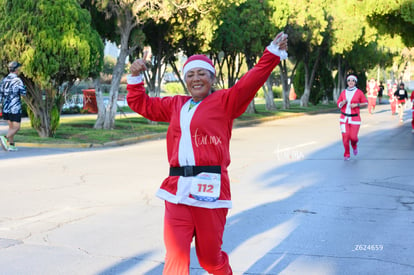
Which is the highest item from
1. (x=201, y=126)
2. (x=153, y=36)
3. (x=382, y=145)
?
(x=153, y=36)

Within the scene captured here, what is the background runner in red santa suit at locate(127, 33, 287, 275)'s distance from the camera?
13.8 feet

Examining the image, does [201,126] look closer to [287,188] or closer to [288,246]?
[288,246]

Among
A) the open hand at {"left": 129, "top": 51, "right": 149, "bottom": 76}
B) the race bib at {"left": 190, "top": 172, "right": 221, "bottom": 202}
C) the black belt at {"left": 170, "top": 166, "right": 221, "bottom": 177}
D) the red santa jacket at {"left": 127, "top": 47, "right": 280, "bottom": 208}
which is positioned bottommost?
the race bib at {"left": 190, "top": 172, "right": 221, "bottom": 202}

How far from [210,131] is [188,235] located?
0.68 meters

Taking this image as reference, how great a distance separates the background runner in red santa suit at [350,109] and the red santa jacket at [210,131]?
9.68 metres

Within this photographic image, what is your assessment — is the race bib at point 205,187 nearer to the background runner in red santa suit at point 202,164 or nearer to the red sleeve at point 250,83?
the background runner in red santa suit at point 202,164

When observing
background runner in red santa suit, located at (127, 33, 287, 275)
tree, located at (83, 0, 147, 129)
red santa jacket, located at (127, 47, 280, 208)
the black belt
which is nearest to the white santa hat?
background runner in red santa suit, located at (127, 33, 287, 275)

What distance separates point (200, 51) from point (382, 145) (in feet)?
38.6

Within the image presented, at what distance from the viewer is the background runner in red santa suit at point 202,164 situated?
13.8 ft

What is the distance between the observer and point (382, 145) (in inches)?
685

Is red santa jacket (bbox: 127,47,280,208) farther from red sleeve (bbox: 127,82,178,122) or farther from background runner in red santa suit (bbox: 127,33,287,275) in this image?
red sleeve (bbox: 127,82,178,122)

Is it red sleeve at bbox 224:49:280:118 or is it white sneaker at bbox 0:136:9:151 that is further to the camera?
white sneaker at bbox 0:136:9:151

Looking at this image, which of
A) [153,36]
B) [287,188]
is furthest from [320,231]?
[153,36]

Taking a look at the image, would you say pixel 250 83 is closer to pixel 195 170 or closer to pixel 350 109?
pixel 195 170
